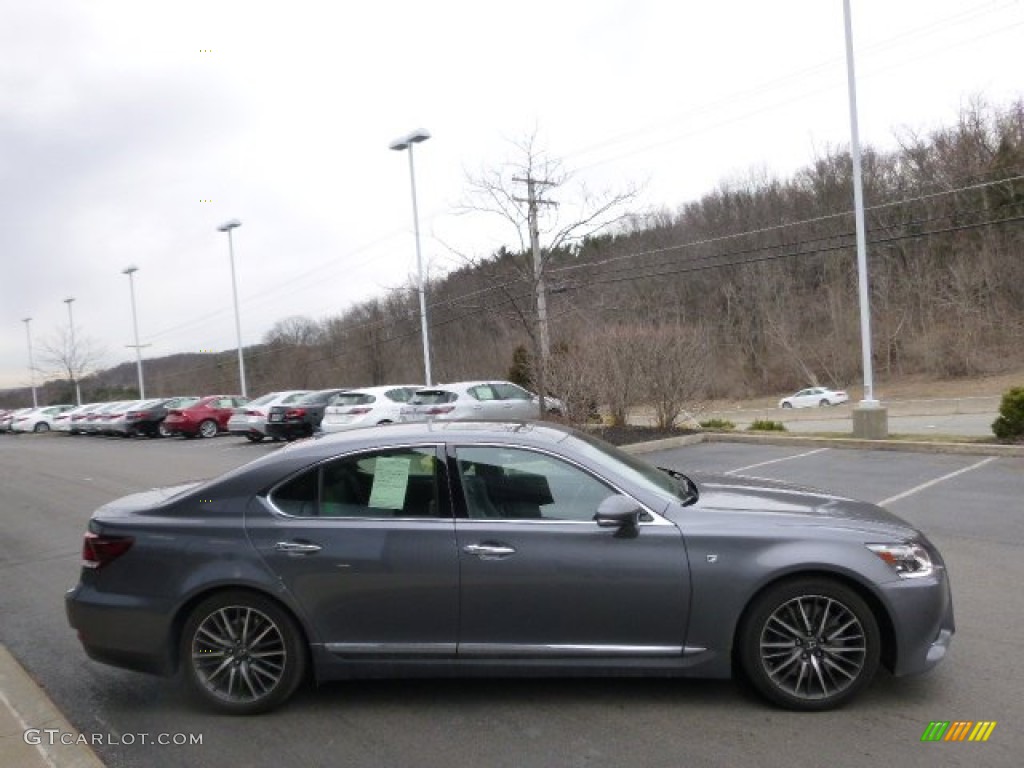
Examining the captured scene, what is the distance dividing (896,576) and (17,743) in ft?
13.9

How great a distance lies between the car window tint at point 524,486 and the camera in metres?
4.14

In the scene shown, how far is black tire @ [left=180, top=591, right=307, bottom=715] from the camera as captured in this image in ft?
13.5

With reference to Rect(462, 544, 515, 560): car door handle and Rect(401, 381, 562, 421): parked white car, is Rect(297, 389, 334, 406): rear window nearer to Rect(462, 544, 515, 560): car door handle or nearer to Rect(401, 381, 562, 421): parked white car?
Rect(401, 381, 562, 421): parked white car

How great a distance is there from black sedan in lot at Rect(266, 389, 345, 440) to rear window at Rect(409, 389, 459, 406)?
13.5ft

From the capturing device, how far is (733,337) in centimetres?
6806

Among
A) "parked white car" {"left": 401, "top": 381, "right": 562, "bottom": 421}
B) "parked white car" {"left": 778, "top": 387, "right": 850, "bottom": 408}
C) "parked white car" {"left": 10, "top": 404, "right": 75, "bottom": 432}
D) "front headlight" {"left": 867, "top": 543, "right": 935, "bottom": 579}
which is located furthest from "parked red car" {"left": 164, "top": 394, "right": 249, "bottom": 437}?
"parked white car" {"left": 778, "top": 387, "right": 850, "bottom": 408}

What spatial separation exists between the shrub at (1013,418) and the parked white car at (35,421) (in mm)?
45638

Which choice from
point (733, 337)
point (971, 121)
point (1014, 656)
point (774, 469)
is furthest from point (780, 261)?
point (1014, 656)

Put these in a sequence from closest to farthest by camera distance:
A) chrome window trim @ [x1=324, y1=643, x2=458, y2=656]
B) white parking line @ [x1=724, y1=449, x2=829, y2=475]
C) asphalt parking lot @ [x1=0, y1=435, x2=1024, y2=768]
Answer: asphalt parking lot @ [x1=0, y1=435, x2=1024, y2=768] → chrome window trim @ [x1=324, y1=643, x2=458, y2=656] → white parking line @ [x1=724, y1=449, x2=829, y2=475]

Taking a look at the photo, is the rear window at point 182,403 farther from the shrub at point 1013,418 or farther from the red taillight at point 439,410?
the shrub at point 1013,418

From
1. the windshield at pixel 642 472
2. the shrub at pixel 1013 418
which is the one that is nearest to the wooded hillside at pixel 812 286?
the shrub at pixel 1013 418

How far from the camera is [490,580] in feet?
13.1

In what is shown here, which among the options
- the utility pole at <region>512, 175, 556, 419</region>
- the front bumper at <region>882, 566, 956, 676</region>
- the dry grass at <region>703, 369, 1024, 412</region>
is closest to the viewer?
the front bumper at <region>882, 566, 956, 676</region>

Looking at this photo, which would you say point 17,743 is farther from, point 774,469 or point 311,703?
point 774,469
